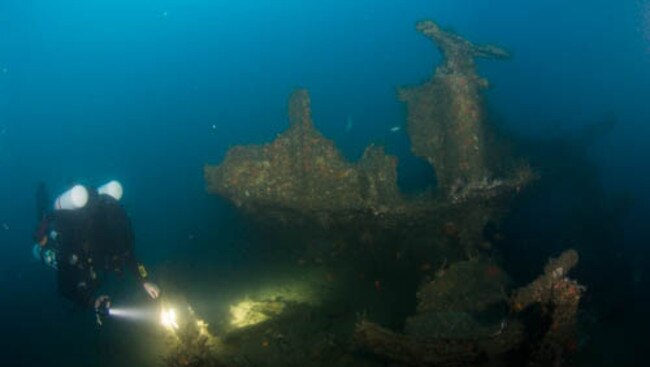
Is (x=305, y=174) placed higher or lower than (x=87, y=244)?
higher

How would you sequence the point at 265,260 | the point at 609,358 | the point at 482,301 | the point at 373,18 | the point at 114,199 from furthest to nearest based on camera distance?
the point at 373,18 < the point at 609,358 < the point at 265,260 < the point at 114,199 < the point at 482,301

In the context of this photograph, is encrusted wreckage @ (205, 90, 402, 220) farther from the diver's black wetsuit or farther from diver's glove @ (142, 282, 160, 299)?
diver's glove @ (142, 282, 160, 299)

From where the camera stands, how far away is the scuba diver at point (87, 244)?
6.58 meters

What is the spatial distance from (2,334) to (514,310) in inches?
569

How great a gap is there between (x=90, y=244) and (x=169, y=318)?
150cm

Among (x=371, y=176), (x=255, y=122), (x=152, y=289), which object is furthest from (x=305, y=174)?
(x=255, y=122)

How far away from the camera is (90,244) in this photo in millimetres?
6754

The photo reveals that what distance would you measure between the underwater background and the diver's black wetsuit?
1.41 metres

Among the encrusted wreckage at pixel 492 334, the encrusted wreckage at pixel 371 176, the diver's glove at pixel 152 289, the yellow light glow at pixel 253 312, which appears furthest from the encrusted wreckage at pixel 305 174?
the encrusted wreckage at pixel 492 334

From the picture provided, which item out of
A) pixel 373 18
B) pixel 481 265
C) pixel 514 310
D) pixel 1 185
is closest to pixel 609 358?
pixel 481 265

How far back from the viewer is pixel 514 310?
15.9 feet

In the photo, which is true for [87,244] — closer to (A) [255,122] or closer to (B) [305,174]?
(B) [305,174]

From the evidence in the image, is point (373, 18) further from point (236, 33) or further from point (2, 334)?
point (2, 334)

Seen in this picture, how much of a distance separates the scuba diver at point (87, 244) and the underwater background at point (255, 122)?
1317mm
